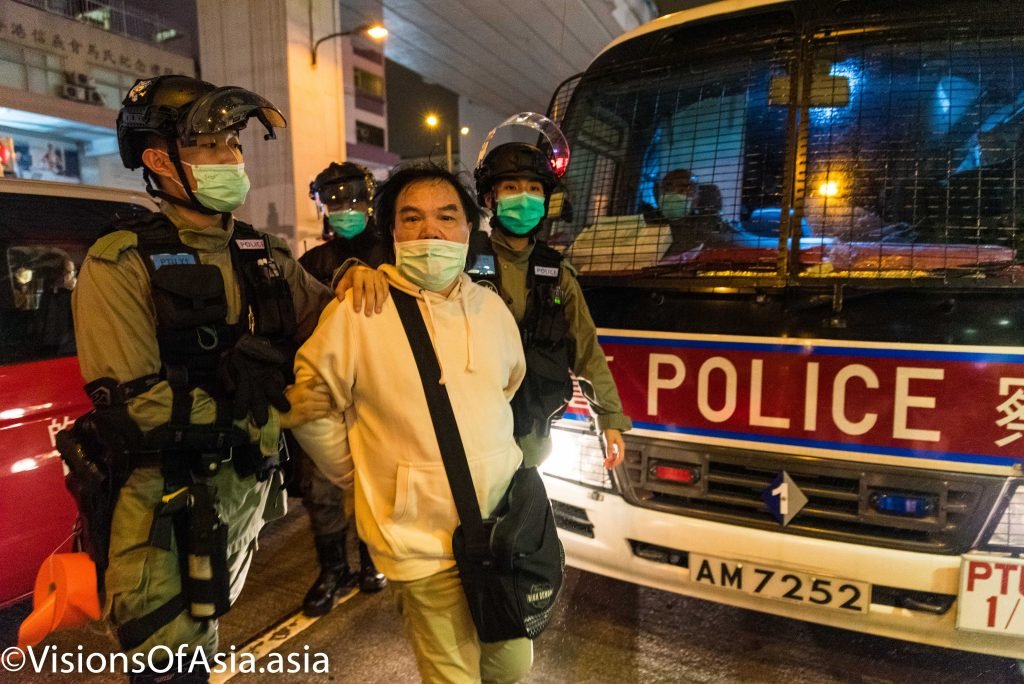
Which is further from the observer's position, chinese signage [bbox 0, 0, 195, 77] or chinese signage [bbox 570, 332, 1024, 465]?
chinese signage [bbox 0, 0, 195, 77]

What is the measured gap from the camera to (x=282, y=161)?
9.00m

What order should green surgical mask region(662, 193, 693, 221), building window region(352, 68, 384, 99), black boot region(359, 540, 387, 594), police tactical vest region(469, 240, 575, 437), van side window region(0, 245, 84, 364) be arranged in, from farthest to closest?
building window region(352, 68, 384, 99) < black boot region(359, 540, 387, 594) < green surgical mask region(662, 193, 693, 221) < van side window region(0, 245, 84, 364) < police tactical vest region(469, 240, 575, 437)

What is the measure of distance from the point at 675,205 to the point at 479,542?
1929mm

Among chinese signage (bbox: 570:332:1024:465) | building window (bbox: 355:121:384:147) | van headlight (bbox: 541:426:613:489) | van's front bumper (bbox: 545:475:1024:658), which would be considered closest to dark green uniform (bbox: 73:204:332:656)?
van headlight (bbox: 541:426:613:489)

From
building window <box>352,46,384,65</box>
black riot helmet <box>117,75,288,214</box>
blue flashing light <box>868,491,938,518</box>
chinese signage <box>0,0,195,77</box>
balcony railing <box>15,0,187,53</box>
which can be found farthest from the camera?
building window <box>352,46,384,65</box>

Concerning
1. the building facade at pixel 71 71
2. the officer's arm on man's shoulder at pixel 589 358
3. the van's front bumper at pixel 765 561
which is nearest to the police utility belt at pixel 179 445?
the officer's arm on man's shoulder at pixel 589 358

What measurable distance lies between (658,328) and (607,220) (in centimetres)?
83

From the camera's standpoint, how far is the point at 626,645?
254cm

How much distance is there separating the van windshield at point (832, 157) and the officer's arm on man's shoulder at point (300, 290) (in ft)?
4.16

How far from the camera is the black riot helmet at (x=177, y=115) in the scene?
5.55 ft

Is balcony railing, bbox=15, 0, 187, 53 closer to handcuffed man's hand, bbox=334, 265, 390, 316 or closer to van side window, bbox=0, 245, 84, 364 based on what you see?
van side window, bbox=0, 245, 84, 364

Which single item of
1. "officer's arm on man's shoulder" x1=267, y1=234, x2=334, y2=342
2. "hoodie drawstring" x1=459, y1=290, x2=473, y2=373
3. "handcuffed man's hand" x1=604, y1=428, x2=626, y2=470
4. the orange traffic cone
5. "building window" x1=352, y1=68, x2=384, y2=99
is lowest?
the orange traffic cone

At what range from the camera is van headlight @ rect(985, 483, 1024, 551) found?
1.85 m

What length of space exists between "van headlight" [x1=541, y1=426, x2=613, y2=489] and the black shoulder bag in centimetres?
88
